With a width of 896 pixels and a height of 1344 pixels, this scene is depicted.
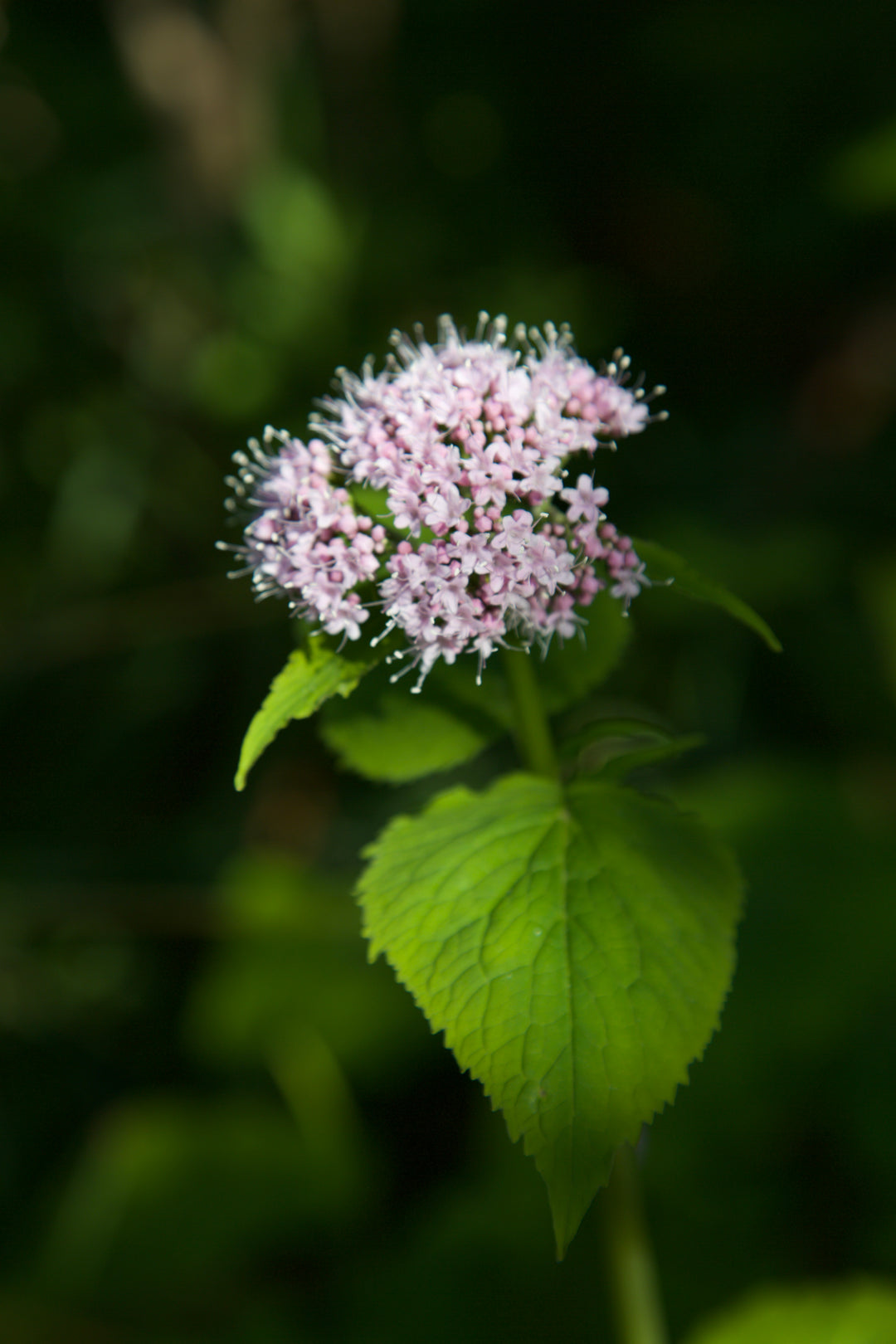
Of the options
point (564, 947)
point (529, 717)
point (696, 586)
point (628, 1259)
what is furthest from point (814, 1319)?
point (696, 586)

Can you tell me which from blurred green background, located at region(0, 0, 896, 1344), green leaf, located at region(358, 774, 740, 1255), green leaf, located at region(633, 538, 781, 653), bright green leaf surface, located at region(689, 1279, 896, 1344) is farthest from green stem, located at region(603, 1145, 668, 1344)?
green leaf, located at region(633, 538, 781, 653)

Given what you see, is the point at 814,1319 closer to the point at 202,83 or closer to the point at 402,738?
the point at 402,738

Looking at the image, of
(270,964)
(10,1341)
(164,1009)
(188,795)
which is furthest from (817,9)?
(10,1341)

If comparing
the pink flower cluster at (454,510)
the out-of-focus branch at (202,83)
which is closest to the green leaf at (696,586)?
the pink flower cluster at (454,510)

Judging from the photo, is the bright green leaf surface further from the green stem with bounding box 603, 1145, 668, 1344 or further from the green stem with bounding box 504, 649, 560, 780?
the green stem with bounding box 504, 649, 560, 780

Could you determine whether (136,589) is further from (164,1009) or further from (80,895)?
(164,1009)
